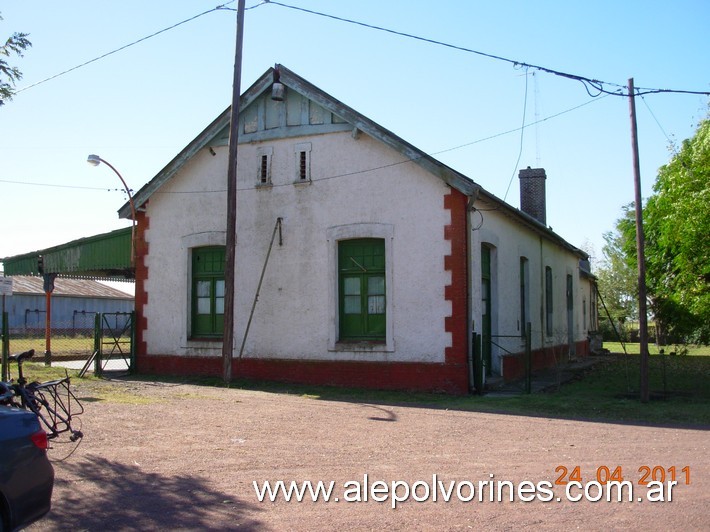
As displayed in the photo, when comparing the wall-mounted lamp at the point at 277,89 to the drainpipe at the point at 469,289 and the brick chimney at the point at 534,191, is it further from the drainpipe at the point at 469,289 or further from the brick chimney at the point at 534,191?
the brick chimney at the point at 534,191

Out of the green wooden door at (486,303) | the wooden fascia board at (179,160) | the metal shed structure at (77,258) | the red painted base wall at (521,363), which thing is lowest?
the red painted base wall at (521,363)

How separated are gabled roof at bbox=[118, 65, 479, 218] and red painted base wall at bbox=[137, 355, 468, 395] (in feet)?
11.7

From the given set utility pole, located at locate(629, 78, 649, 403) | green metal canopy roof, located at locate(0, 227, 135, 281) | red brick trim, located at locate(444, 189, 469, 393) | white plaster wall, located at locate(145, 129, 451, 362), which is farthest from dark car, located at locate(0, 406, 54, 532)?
green metal canopy roof, located at locate(0, 227, 135, 281)

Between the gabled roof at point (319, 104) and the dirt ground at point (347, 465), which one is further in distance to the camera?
the gabled roof at point (319, 104)

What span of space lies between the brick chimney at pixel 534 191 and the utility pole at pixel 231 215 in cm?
1249

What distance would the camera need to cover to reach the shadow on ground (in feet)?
18.0

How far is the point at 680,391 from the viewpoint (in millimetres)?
13578

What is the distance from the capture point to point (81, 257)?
71.6ft

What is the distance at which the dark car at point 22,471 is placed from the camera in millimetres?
4527

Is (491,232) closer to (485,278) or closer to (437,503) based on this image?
(485,278)

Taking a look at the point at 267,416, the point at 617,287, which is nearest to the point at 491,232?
the point at 267,416

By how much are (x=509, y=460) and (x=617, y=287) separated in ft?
165

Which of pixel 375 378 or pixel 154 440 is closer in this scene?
pixel 154 440

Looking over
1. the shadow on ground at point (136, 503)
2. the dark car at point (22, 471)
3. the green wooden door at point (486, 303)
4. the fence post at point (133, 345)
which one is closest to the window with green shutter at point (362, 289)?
the green wooden door at point (486, 303)
